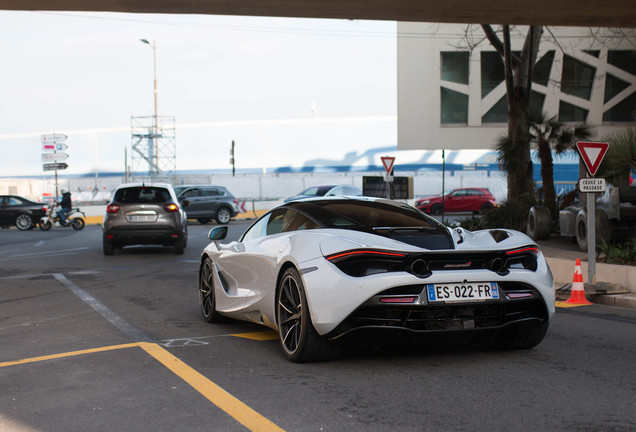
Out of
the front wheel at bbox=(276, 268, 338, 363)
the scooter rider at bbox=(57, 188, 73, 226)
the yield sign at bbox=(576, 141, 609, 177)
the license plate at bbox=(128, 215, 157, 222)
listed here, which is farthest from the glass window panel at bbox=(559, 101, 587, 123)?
the front wheel at bbox=(276, 268, 338, 363)

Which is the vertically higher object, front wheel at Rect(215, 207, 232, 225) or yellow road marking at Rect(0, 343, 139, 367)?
yellow road marking at Rect(0, 343, 139, 367)

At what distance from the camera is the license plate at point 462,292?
4.94m

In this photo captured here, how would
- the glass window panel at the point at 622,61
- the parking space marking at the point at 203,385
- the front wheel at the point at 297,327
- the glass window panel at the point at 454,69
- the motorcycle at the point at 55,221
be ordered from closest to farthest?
1. the parking space marking at the point at 203,385
2. the front wheel at the point at 297,327
3. the motorcycle at the point at 55,221
4. the glass window panel at the point at 454,69
5. the glass window panel at the point at 622,61

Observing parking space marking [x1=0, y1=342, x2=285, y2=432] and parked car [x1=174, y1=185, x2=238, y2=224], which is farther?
parked car [x1=174, y1=185, x2=238, y2=224]

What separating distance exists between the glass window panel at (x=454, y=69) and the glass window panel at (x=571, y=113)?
606 centimetres

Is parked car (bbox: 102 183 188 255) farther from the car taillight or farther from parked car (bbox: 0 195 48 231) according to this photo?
parked car (bbox: 0 195 48 231)

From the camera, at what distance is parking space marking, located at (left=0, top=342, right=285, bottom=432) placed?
157 inches

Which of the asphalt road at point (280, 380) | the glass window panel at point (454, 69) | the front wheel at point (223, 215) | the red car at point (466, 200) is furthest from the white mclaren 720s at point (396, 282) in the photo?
the glass window panel at point (454, 69)

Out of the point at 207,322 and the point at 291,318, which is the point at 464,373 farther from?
the point at 207,322

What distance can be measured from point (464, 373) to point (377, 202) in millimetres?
1810

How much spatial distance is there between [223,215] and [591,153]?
24.2 metres

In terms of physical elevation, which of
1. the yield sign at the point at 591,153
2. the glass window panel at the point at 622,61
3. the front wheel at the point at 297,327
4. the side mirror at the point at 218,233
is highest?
the glass window panel at the point at 622,61

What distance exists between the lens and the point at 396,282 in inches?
192

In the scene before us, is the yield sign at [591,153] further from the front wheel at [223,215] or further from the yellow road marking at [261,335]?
the front wheel at [223,215]
